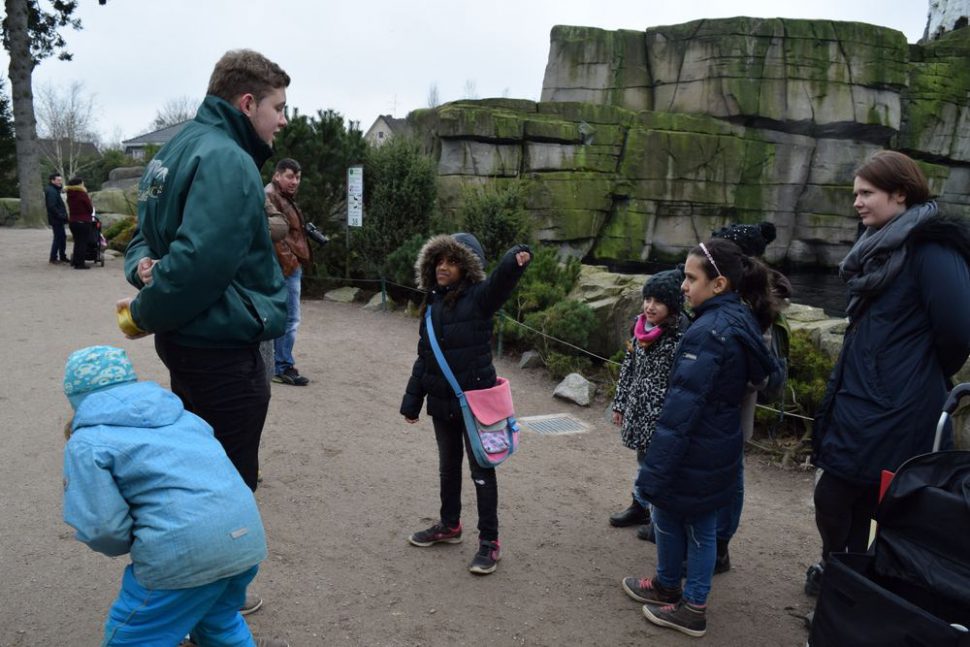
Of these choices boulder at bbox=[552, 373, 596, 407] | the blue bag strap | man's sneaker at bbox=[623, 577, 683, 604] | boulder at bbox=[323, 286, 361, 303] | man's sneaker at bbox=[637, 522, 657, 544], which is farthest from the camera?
boulder at bbox=[323, 286, 361, 303]

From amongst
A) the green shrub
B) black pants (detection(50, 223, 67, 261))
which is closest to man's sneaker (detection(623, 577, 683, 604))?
the green shrub

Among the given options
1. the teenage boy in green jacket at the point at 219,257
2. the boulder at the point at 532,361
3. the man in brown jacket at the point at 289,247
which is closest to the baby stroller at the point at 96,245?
the man in brown jacket at the point at 289,247

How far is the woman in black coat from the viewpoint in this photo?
2635 mm

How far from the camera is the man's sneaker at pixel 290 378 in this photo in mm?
6293

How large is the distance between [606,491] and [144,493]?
323cm

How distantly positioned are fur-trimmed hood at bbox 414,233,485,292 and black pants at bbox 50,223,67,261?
11156 millimetres

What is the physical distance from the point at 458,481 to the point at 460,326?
0.79m

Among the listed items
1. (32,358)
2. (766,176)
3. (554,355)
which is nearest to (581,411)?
(554,355)

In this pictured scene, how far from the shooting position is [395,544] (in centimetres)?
368

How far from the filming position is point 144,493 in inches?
76.3

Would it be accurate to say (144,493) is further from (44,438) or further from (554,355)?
(554,355)

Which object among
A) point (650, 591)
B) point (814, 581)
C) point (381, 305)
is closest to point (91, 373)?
point (650, 591)

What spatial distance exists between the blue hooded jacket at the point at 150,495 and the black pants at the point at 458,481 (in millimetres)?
1478

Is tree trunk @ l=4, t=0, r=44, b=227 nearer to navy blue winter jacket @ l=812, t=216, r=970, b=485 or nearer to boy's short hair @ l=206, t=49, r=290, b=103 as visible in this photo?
boy's short hair @ l=206, t=49, r=290, b=103
